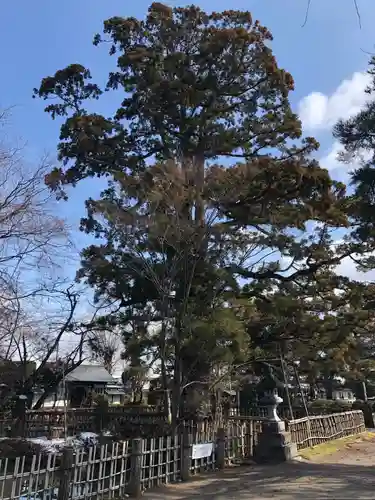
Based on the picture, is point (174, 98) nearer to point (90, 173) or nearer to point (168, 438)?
point (90, 173)

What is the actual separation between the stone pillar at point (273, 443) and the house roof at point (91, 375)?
19209 millimetres

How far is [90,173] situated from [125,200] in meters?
2.92

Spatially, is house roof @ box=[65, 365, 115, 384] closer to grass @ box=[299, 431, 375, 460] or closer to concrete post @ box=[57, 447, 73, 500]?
grass @ box=[299, 431, 375, 460]

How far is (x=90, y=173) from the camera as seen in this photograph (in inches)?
496

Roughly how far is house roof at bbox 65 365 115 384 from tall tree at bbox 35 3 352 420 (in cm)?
1936

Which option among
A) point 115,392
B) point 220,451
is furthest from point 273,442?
point 115,392

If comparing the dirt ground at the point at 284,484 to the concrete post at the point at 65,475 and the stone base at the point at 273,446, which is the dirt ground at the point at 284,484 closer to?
the stone base at the point at 273,446

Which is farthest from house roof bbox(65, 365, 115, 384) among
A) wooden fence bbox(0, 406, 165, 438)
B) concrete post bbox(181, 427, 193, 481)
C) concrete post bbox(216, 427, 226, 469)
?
concrete post bbox(181, 427, 193, 481)

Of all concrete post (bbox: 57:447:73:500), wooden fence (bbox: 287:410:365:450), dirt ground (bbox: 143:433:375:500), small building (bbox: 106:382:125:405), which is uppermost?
small building (bbox: 106:382:125:405)

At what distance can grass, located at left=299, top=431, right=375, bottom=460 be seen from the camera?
1181cm

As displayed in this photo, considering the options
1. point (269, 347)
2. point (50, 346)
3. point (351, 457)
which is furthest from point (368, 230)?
point (50, 346)

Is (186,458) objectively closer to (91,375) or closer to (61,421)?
(61,421)

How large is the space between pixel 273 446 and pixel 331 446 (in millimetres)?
4141

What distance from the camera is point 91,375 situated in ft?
100
